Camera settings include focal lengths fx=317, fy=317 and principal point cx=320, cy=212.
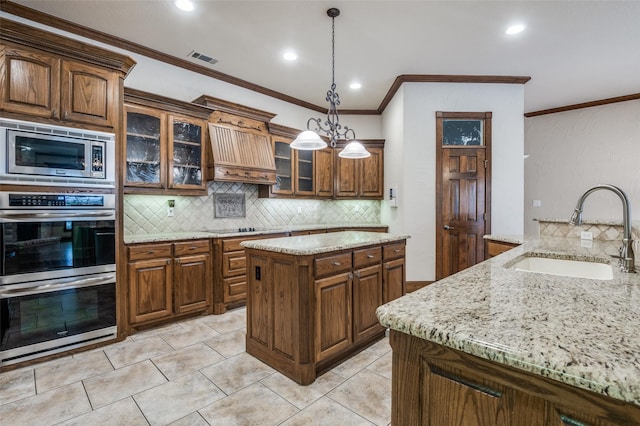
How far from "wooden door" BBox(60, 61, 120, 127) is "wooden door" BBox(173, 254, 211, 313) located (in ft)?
4.91

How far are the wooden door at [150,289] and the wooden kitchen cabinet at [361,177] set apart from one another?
311 cm

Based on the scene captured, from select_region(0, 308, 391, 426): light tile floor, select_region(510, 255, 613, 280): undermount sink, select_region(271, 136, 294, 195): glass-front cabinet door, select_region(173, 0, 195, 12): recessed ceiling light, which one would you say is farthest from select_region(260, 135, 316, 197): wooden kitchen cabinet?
select_region(510, 255, 613, 280): undermount sink

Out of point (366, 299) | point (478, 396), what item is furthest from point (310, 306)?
point (478, 396)

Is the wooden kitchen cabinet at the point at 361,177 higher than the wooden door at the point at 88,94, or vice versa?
the wooden door at the point at 88,94

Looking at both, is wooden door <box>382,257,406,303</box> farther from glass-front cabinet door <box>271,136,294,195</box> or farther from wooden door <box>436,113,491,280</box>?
glass-front cabinet door <box>271,136,294,195</box>

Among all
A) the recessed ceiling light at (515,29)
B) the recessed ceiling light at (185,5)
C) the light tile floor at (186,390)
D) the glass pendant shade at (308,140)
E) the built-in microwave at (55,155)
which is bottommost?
the light tile floor at (186,390)

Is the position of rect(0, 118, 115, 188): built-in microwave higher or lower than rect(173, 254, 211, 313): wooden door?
higher

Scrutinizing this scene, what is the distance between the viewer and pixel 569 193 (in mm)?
5816

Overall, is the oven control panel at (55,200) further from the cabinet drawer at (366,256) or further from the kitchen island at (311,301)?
the cabinet drawer at (366,256)

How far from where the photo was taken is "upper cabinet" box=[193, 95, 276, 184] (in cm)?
386

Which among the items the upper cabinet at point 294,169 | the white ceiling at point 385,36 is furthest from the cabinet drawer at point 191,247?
the white ceiling at point 385,36

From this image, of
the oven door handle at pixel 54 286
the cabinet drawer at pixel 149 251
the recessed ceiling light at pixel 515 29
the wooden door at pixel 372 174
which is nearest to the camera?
the oven door handle at pixel 54 286

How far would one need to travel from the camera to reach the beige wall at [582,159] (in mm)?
5230

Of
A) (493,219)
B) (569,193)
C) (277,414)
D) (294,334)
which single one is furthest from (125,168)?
(569,193)
